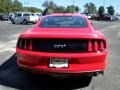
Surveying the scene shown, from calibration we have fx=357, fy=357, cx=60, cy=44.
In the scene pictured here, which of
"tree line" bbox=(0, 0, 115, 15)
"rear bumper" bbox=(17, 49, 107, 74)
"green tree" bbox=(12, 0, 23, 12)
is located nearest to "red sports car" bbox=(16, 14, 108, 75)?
"rear bumper" bbox=(17, 49, 107, 74)

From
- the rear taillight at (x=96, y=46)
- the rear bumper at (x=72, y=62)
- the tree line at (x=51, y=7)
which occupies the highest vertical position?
the rear taillight at (x=96, y=46)

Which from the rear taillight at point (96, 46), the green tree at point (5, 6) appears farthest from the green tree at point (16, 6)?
the rear taillight at point (96, 46)

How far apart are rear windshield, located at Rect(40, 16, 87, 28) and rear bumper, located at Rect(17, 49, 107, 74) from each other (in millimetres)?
1415

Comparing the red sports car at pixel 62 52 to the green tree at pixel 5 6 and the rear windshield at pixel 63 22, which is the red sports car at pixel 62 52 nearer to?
the rear windshield at pixel 63 22

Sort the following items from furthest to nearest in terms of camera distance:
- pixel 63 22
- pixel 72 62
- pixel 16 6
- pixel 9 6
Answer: pixel 16 6, pixel 9 6, pixel 63 22, pixel 72 62

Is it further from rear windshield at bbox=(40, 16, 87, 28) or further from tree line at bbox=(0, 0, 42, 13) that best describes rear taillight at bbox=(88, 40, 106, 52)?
tree line at bbox=(0, 0, 42, 13)

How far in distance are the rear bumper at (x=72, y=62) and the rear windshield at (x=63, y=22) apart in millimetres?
1415

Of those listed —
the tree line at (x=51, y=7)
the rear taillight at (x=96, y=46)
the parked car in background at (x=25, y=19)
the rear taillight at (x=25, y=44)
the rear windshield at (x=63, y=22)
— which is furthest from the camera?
the tree line at (x=51, y=7)

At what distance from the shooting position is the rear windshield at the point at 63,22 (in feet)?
27.2

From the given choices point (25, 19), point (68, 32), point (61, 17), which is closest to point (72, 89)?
point (68, 32)

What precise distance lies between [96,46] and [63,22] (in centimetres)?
165

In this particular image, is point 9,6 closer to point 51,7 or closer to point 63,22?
point 51,7

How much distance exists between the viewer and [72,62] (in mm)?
6883

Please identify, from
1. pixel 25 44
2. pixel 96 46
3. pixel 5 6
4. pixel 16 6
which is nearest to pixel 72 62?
pixel 96 46
